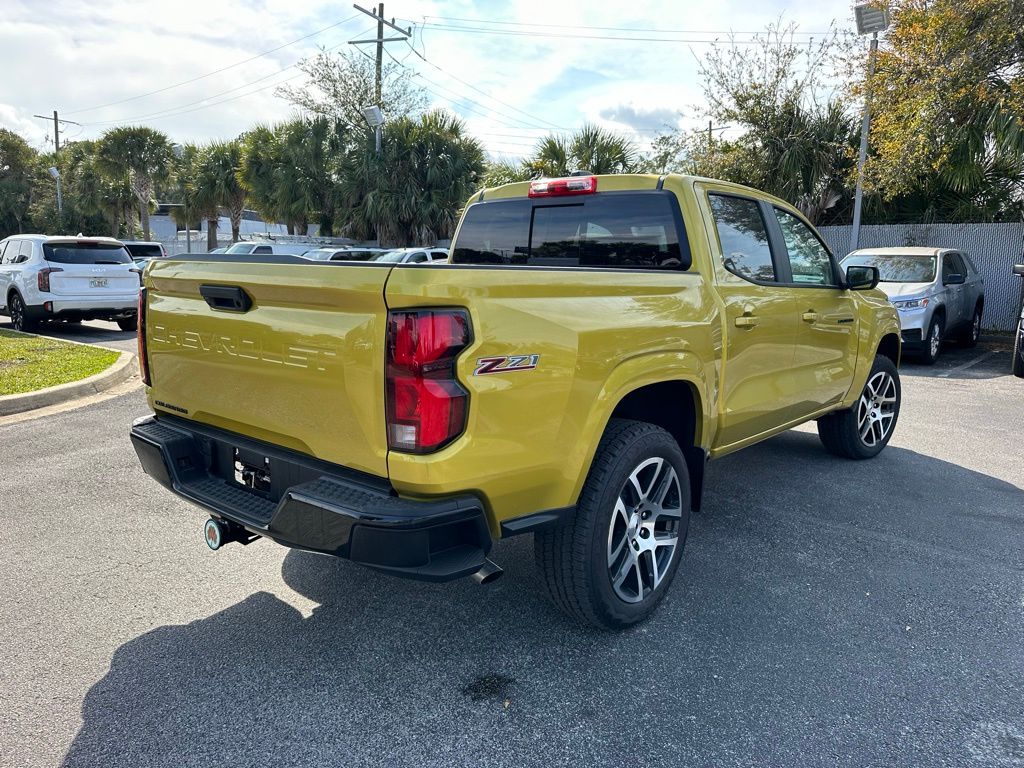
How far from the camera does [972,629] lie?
3125 mm

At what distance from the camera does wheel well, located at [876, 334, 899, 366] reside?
5785 millimetres

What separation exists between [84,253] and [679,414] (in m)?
11.8

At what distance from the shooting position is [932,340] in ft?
35.5

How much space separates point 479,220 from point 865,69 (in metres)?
13.1

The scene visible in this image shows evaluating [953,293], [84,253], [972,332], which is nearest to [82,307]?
[84,253]

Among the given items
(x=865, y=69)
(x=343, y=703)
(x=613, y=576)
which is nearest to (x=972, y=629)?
(x=613, y=576)

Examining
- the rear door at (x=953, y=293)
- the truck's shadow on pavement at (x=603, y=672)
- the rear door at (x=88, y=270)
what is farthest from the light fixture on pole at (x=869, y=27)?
the rear door at (x=88, y=270)

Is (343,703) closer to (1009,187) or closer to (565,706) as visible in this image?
(565,706)

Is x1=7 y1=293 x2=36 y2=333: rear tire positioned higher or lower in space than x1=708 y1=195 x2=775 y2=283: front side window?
lower

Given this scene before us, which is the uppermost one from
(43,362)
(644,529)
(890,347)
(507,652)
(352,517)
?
(890,347)

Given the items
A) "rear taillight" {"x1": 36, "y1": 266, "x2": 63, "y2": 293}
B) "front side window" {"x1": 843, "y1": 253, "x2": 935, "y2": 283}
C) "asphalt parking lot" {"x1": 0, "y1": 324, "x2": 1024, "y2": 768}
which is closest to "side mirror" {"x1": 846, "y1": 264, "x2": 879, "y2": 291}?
"asphalt parking lot" {"x1": 0, "y1": 324, "x2": 1024, "y2": 768}

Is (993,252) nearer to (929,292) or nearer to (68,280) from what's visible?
(929,292)

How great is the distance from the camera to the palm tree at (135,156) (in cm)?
3316

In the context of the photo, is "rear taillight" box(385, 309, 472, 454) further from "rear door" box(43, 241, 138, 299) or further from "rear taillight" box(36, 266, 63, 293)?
"rear taillight" box(36, 266, 63, 293)
